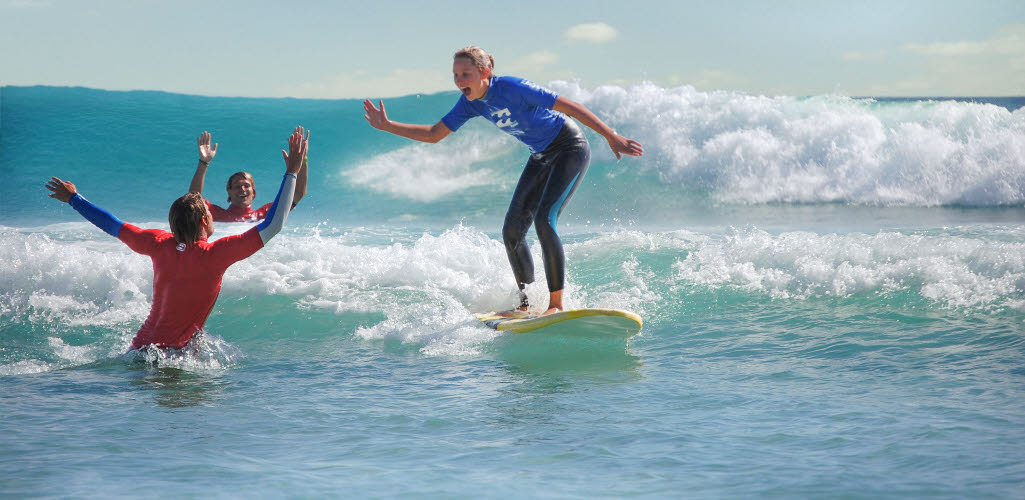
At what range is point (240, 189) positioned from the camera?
6141 millimetres

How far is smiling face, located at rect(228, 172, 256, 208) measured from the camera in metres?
6.14

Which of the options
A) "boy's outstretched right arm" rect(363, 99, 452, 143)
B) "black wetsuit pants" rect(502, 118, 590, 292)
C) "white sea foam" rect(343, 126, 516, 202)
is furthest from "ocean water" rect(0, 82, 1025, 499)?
"white sea foam" rect(343, 126, 516, 202)

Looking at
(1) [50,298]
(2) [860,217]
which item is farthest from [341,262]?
(2) [860,217]

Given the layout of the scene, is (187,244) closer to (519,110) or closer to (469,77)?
(469,77)

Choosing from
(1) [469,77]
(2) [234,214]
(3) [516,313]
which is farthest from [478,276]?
(1) [469,77]

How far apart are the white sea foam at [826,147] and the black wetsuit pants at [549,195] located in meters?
10.8

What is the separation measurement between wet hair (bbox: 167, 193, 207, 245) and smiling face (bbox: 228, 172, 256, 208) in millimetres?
1788

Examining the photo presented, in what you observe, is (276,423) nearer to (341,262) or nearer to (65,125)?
(341,262)

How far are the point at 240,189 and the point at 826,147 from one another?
13362mm

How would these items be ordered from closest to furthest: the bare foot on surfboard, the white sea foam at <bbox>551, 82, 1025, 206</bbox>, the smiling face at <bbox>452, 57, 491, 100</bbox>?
the smiling face at <bbox>452, 57, 491, 100</bbox>
the bare foot on surfboard
the white sea foam at <bbox>551, 82, 1025, 206</bbox>

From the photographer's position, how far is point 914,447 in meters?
3.11

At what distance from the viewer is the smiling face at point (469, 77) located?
500cm

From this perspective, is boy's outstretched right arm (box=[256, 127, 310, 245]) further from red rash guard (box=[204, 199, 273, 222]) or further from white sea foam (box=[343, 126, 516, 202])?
white sea foam (box=[343, 126, 516, 202])

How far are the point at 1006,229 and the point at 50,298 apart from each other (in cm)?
966
